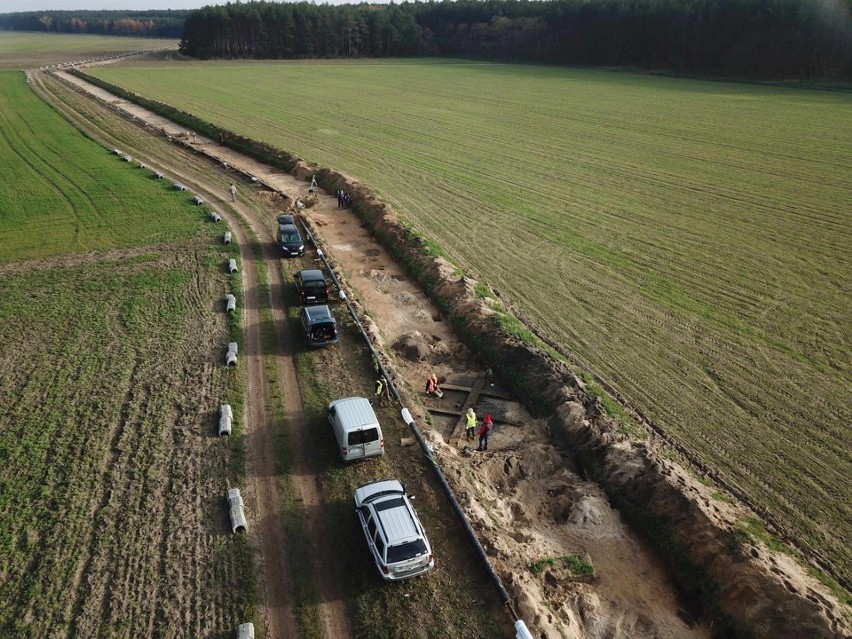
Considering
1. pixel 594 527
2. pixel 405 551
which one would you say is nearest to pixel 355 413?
pixel 405 551

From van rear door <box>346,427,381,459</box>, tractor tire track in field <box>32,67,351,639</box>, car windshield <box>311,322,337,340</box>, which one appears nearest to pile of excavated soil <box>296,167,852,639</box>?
van rear door <box>346,427,381,459</box>

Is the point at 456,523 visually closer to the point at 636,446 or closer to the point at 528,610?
the point at 528,610

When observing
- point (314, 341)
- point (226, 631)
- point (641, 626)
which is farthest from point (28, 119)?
point (641, 626)

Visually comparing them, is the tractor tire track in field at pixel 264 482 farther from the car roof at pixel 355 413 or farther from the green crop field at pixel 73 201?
the green crop field at pixel 73 201

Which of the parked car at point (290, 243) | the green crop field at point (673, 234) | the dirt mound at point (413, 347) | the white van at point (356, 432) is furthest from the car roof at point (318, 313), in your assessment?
the green crop field at point (673, 234)

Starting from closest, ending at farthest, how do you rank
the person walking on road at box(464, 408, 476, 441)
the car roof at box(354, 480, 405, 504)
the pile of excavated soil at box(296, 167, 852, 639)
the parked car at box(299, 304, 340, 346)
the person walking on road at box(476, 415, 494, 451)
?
the pile of excavated soil at box(296, 167, 852, 639) < the car roof at box(354, 480, 405, 504) < the person walking on road at box(476, 415, 494, 451) < the person walking on road at box(464, 408, 476, 441) < the parked car at box(299, 304, 340, 346)

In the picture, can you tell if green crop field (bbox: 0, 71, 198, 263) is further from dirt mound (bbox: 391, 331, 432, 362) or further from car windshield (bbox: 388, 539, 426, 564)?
car windshield (bbox: 388, 539, 426, 564)
